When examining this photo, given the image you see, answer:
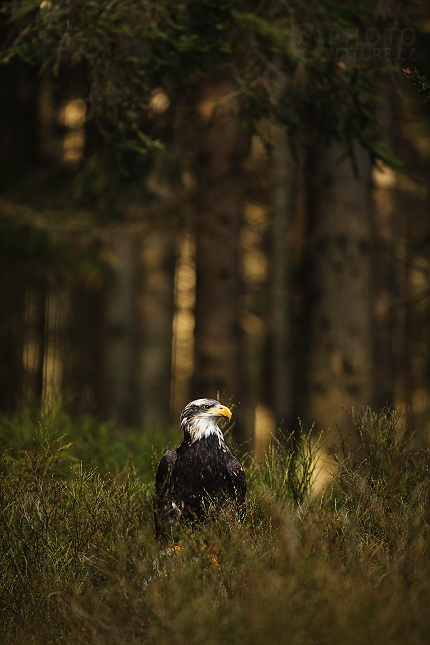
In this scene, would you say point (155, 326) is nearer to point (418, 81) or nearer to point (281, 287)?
point (281, 287)

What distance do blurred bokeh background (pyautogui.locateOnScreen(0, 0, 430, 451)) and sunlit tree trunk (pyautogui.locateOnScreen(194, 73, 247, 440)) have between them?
35 millimetres

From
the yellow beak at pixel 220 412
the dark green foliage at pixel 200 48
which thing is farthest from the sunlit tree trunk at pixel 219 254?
the yellow beak at pixel 220 412

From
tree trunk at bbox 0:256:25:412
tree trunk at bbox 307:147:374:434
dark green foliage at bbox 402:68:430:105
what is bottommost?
tree trunk at bbox 0:256:25:412

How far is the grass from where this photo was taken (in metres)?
1.97

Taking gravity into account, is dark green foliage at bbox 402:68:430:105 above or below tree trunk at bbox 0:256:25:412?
above

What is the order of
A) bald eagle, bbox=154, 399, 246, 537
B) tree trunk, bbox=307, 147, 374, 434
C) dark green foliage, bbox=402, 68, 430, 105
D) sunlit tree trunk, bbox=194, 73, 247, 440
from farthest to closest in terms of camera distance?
sunlit tree trunk, bbox=194, 73, 247, 440
tree trunk, bbox=307, 147, 374, 434
dark green foliage, bbox=402, 68, 430, 105
bald eagle, bbox=154, 399, 246, 537

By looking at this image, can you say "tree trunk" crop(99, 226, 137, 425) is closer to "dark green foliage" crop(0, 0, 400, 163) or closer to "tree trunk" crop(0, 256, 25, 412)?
"tree trunk" crop(0, 256, 25, 412)

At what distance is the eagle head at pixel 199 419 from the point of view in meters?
2.91

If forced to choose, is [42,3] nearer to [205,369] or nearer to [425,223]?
[205,369]

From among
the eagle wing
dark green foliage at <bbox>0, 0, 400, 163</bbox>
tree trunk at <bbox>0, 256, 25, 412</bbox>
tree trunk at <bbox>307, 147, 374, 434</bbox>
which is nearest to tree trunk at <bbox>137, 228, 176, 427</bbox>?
tree trunk at <bbox>0, 256, 25, 412</bbox>

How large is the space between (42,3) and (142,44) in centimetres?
99

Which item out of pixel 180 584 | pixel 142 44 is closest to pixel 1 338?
pixel 142 44

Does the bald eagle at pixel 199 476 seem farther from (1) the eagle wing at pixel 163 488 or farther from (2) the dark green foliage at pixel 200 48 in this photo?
(2) the dark green foliage at pixel 200 48

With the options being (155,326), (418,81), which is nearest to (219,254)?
(155,326)
